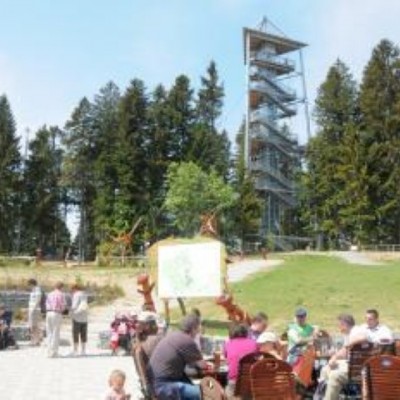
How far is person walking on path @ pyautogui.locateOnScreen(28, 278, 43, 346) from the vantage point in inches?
772

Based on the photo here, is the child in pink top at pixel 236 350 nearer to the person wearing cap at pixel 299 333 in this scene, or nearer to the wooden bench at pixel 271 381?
the wooden bench at pixel 271 381

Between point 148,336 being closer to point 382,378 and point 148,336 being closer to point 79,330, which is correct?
point 382,378

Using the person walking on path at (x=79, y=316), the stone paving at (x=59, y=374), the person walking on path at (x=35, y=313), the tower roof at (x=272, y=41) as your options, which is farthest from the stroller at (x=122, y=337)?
the tower roof at (x=272, y=41)

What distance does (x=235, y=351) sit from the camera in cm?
876

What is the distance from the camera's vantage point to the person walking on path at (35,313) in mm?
19609

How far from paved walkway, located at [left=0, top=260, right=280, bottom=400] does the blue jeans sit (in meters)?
2.66

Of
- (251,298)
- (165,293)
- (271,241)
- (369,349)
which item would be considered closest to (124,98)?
(271,241)

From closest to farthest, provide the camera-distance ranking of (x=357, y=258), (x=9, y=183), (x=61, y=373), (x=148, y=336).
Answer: (x=148, y=336) → (x=61, y=373) → (x=357, y=258) → (x=9, y=183)

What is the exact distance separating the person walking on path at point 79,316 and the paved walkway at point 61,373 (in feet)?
1.07

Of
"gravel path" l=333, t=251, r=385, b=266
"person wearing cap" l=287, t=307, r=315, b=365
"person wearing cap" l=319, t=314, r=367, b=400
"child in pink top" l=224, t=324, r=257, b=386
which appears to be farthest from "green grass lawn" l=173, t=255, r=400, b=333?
"child in pink top" l=224, t=324, r=257, b=386

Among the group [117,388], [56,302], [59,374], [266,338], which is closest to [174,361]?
[117,388]

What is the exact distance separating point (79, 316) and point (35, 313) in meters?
1.99

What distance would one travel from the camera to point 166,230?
67438 millimetres

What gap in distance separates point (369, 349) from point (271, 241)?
5454 cm
